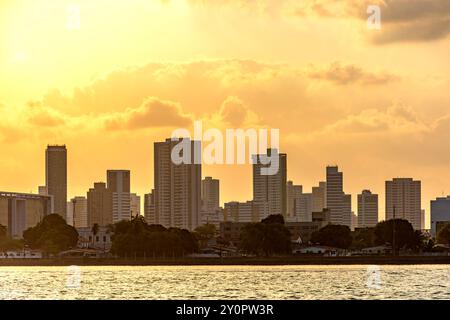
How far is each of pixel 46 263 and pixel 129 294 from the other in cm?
9351

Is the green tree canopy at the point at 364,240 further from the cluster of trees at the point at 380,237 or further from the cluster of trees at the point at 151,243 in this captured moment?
the cluster of trees at the point at 151,243

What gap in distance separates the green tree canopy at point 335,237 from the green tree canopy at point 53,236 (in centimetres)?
3782

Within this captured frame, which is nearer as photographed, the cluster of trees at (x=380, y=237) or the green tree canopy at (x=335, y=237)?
the cluster of trees at (x=380, y=237)

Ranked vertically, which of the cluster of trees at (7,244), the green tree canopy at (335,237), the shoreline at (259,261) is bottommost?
the shoreline at (259,261)

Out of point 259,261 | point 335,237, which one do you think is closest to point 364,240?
point 335,237

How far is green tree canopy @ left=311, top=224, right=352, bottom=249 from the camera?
178m

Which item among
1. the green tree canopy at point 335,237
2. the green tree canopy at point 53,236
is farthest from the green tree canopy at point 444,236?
the green tree canopy at point 53,236

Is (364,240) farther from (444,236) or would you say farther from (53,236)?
(53,236)

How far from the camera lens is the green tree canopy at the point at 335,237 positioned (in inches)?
6998

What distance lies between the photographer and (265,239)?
15525 centimetres

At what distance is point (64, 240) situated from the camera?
167m
